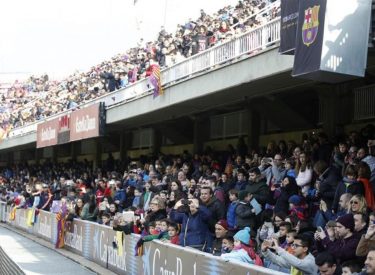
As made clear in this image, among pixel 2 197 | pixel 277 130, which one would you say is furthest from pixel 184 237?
pixel 2 197

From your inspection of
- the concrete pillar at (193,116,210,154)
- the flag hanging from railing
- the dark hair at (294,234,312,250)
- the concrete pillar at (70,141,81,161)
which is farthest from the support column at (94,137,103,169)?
the dark hair at (294,234,312,250)

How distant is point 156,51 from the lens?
22828 millimetres

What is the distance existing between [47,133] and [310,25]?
805 inches

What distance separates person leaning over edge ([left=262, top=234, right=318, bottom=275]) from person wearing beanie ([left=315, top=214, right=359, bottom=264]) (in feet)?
0.75

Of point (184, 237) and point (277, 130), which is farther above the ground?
point (277, 130)

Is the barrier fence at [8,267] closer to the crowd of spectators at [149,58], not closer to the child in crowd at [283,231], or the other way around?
the child in crowd at [283,231]

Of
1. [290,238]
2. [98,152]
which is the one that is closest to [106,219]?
[290,238]

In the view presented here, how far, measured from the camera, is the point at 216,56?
1486 centimetres

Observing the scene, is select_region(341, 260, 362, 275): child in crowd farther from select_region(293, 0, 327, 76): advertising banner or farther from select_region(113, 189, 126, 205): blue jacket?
select_region(113, 189, 126, 205): blue jacket

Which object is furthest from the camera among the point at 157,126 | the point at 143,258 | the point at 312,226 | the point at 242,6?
the point at 157,126

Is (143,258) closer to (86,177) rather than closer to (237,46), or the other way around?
(237,46)

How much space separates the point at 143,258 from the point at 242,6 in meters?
12.0

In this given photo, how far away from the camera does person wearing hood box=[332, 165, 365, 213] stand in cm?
893

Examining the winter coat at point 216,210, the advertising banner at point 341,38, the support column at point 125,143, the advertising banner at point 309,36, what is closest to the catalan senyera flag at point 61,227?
the winter coat at point 216,210
